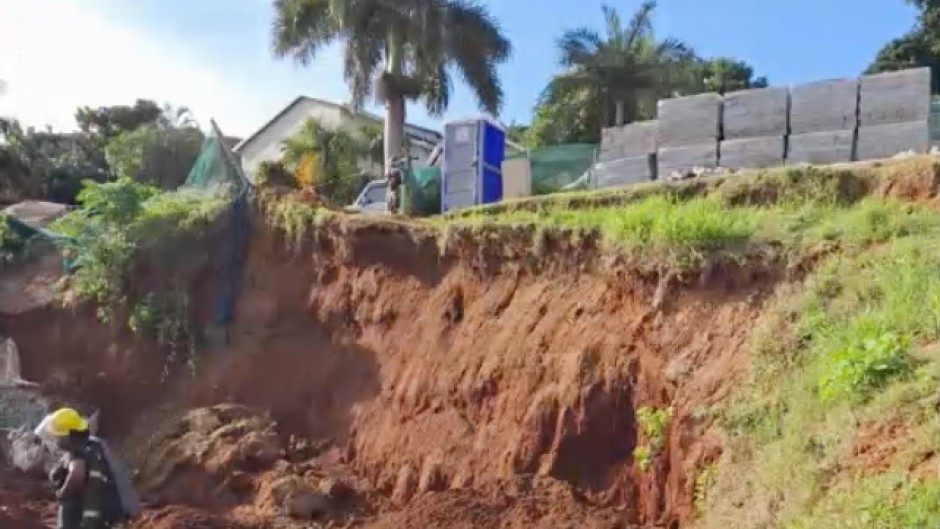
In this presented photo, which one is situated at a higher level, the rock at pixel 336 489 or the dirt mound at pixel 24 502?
the rock at pixel 336 489

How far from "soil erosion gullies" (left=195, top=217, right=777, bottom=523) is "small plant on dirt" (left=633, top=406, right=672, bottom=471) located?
0.02 meters

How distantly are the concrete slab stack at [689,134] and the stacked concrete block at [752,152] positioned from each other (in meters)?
0.16

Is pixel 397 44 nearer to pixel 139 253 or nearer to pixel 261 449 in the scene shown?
pixel 139 253

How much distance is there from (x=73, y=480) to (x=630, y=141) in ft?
34.0

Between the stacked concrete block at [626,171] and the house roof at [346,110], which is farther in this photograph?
the house roof at [346,110]

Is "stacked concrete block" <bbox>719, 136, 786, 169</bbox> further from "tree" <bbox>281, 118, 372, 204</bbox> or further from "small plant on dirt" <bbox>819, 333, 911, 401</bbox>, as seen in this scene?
"tree" <bbox>281, 118, 372, 204</bbox>

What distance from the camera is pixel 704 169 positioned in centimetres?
1565

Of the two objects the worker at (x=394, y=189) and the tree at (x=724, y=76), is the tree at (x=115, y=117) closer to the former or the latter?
the tree at (x=724, y=76)

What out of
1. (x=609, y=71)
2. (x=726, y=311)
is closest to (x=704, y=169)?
(x=726, y=311)

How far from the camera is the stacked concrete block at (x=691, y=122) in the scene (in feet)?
54.3

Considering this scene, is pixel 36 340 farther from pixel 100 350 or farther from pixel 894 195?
pixel 894 195

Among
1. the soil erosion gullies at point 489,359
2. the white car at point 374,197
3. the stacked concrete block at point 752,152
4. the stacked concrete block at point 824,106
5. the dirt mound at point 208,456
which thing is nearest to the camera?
the soil erosion gullies at point 489,359

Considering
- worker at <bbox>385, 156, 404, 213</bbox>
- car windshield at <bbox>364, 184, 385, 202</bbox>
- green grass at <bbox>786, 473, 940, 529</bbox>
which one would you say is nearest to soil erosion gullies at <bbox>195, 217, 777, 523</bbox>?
green grass at <bbox>786, 473, 940, 529</bbox>

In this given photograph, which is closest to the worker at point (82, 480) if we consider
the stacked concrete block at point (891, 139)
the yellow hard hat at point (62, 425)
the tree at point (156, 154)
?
the yellow hard hat at point (62, 425)
